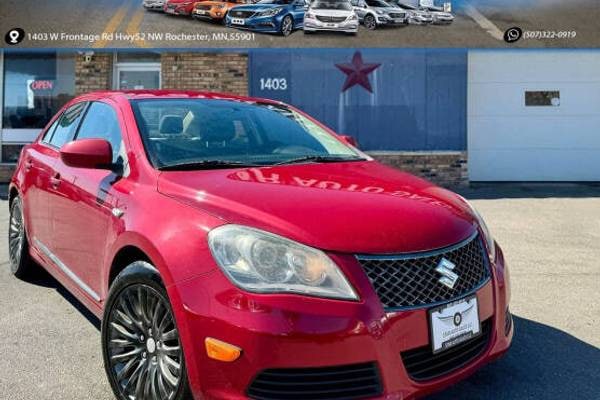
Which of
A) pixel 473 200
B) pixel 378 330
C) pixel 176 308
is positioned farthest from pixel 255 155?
pixel 473 200

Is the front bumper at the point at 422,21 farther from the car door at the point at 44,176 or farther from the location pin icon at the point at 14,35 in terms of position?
the car door at the point at 44,176

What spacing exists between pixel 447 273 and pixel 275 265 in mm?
691

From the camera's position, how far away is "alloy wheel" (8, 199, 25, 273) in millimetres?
4352

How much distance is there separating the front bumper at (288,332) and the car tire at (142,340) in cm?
13

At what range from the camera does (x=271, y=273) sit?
1.93 metres

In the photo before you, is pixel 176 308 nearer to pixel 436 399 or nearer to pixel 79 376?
pixel 79 376

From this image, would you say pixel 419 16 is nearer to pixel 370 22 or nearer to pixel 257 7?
pixel 370 22

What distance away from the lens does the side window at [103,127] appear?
9.56ft

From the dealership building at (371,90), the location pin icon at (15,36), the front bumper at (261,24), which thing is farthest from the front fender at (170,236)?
the location pin icon at (15,36)

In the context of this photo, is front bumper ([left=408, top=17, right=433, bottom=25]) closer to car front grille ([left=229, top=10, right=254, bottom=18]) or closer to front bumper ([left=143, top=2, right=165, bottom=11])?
car front grille ([left=229, top=10, right=254, bottom=18])

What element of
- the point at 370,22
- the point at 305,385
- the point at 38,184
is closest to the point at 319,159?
the point at 305,385

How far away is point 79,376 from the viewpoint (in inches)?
109

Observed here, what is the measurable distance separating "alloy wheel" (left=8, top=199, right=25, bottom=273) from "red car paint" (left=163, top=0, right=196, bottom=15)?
7680 millimetres

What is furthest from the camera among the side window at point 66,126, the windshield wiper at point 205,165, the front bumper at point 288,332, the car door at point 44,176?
the side window at point 66,126
